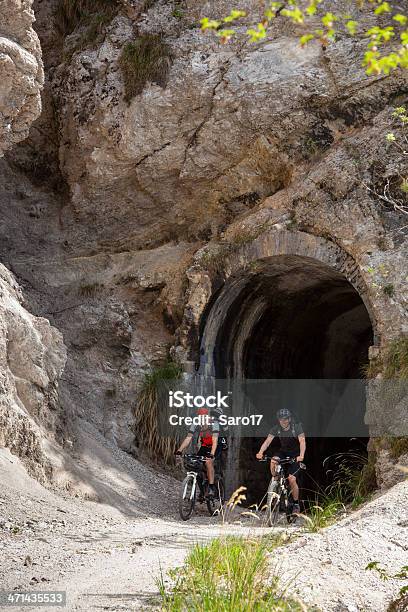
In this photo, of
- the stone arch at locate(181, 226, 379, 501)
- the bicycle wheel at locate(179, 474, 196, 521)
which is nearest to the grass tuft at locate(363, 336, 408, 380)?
the stone arch at locate(181, 226, 379, 501)

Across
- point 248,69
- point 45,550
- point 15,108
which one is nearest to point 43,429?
point 45,550

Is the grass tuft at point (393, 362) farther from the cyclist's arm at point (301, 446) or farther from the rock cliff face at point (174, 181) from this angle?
the cyclist's arm at point (301, 446)

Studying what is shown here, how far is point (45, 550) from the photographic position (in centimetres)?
657

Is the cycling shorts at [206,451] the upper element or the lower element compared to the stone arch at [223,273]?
lower

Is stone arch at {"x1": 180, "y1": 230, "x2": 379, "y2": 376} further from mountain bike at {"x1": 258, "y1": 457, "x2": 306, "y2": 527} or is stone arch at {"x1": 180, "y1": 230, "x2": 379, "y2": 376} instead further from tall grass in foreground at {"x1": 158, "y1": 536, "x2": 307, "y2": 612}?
tall grass in foreground at {"x1": 158, "y1": 536, "x2": 307, "y2": 612}

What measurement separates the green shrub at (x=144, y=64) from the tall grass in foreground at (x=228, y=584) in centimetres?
955

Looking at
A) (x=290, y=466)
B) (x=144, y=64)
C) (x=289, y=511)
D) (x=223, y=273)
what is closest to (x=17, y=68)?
(x=144, y=64)

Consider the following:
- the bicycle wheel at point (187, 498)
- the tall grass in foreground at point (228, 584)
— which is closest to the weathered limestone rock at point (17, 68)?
the bicycle wheel at point (187, 498)

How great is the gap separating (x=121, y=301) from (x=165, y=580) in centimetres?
869

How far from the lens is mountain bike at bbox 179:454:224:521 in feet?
32.9

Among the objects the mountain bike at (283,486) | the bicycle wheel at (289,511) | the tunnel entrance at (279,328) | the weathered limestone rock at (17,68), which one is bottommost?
the bicycle wheel at (289,511)

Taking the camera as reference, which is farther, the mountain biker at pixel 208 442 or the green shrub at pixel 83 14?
the green shrub at pixel 83 14

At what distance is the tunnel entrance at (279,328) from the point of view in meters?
13.3

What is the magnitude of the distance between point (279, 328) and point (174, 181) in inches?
138
